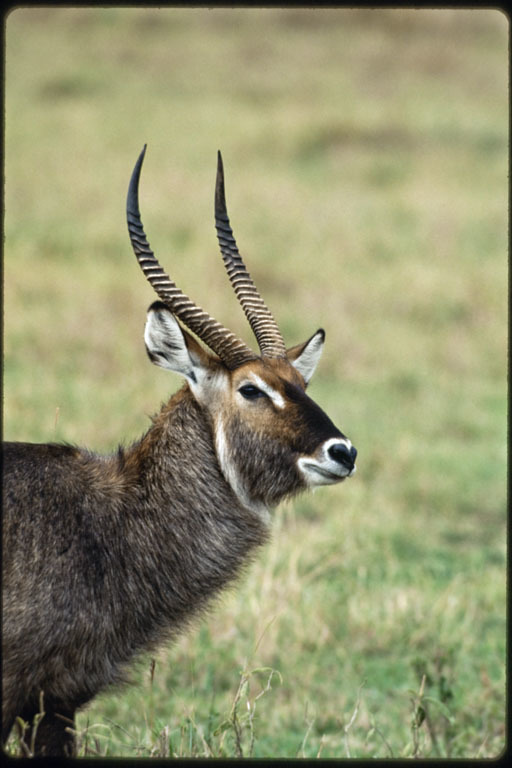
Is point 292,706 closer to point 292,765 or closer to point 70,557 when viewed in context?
point 292,765

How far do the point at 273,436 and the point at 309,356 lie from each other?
56 cm

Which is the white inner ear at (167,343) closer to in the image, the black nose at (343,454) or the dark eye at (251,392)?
the dark eye at (251,392)

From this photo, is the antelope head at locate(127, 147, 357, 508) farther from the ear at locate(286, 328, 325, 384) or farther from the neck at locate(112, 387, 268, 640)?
the ear at locate(286, 328, 325, 384)

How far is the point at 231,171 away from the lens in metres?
15.2

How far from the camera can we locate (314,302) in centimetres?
1120

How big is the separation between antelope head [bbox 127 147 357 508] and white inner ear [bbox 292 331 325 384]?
201mm

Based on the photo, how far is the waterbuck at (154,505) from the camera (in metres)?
3.40

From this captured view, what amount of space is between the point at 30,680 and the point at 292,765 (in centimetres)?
115

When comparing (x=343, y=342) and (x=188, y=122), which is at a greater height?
(x=188, y=122)

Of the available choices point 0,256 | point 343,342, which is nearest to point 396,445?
point 343,342

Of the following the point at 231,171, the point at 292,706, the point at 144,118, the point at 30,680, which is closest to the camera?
the point at 30,680

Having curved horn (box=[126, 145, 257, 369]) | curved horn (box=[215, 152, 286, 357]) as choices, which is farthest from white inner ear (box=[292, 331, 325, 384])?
curved horn (box=[126, 145, 257, 369])

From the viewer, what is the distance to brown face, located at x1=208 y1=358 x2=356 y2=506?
146 inches

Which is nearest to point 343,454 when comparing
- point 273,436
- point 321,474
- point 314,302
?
point 321,474
